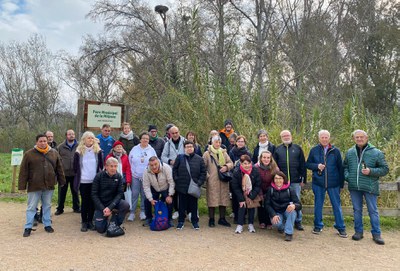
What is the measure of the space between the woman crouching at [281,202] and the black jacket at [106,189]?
2.53 metres

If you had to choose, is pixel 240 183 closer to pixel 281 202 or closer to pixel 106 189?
pixel 281 202

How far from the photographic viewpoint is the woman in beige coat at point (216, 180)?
A: 5.89m

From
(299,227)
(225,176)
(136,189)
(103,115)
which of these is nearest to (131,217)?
(136,189)

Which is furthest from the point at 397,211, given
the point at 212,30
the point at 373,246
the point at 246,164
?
the point at 212,30

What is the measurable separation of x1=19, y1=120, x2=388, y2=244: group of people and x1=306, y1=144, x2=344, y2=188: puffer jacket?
0.02m

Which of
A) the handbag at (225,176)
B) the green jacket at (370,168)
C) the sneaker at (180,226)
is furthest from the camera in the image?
the handbag at (225,176)

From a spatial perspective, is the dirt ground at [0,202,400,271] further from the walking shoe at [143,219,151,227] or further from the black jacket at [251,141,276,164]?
the black jacket at [251,141,276,164]

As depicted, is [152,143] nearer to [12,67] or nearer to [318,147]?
[318,147]

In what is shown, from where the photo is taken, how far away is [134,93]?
16250 mm

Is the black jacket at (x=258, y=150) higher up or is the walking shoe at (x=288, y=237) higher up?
the black jacket at (x=258, y=150)

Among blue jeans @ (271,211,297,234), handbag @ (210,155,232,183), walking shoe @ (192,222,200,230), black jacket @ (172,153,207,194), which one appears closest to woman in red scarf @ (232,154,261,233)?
handbag @ (210,155,232,183)

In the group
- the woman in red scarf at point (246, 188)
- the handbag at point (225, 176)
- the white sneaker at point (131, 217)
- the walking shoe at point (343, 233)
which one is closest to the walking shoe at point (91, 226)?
the white sneaker at point (131, 217)

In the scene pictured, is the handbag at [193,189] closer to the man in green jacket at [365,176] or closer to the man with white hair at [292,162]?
the man with white hair at [292,162]

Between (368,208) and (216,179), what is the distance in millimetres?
2542
